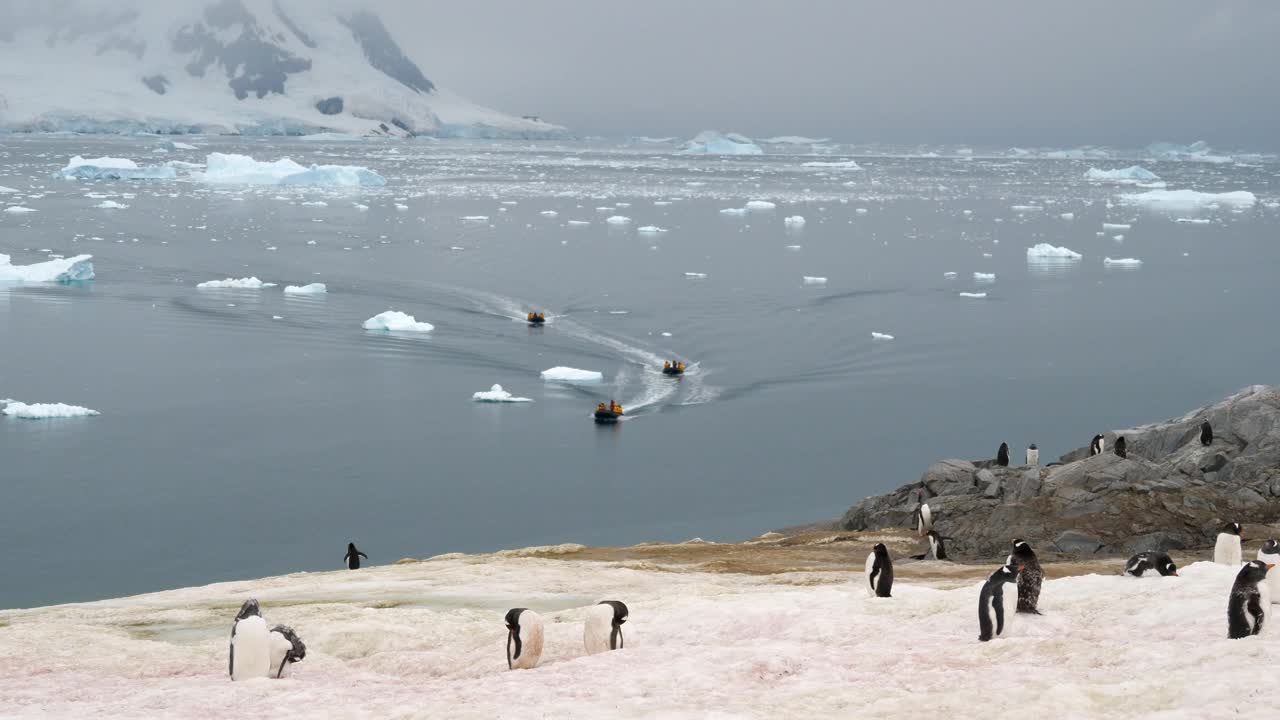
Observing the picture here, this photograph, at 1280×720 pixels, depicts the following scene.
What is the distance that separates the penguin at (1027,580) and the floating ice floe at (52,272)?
151 ft

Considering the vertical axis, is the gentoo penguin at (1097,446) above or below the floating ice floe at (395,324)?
below

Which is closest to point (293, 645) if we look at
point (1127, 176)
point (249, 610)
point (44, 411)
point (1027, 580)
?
point (249, 610)

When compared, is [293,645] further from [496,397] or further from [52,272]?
[52,272]

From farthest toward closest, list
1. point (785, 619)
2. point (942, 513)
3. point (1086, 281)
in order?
point (1086, 281)
point (942, 513)
point (785, 619)

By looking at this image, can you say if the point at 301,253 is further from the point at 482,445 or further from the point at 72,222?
the point at 482,445

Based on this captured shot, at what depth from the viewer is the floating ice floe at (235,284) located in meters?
49.4

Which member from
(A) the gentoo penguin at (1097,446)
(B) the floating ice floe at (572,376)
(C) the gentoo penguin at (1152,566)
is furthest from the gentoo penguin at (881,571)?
(B) the floating ice floe at (572,376)

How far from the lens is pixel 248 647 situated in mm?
10977

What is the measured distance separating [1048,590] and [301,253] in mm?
52387

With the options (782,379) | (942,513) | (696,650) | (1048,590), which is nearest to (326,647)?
(696,650)

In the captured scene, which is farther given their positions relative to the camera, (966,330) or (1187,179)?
(1187,179)

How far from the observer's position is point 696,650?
1098 centimetres

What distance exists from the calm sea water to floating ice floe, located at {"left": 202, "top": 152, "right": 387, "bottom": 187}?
2246 centimetres

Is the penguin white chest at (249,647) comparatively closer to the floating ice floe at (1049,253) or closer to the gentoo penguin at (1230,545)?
the gentoo penguin at (1230,545)
